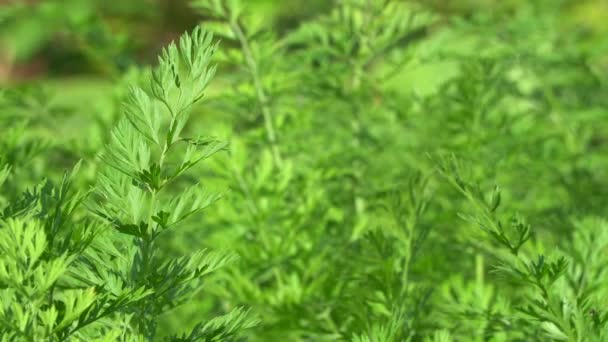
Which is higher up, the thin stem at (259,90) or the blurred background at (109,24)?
the blurred background at (109,24)

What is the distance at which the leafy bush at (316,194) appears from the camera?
48 centimetres

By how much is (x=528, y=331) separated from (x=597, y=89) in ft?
1.94

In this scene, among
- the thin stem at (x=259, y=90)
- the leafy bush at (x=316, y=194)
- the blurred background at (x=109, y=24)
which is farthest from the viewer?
the blurred background at (x=109, y=24)

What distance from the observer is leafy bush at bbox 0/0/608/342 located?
1.57 ft

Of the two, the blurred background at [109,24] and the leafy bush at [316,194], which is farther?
the blurred background at [109,24]

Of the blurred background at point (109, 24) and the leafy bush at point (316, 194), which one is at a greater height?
the blurred background at point (109, 24)

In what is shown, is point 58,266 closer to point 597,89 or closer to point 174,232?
point 174,232

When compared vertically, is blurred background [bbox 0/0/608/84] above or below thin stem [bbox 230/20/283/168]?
above

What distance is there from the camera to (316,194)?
78 centimetres

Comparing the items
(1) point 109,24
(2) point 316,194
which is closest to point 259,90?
(2) point 316,194

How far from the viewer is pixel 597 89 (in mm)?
1111

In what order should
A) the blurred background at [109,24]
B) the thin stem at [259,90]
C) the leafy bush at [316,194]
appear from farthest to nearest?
the blurred background at [109,24] → the thin stem at [259,90] → the leafy bush at [316,194]

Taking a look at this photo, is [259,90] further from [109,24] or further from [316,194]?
[109,24]

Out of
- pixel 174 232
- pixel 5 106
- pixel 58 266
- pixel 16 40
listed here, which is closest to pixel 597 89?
pixel 174 232
